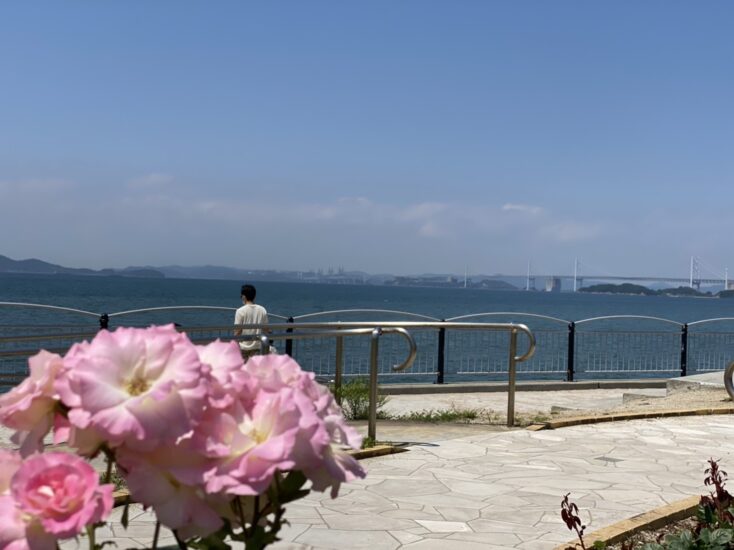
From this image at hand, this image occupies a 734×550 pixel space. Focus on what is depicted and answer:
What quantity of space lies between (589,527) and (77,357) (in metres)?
4.61

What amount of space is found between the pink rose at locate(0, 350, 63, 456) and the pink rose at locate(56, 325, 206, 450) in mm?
43

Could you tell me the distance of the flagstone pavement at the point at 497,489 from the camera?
17.3 ft

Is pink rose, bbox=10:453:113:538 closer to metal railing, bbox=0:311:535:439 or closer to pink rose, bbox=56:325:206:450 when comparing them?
pink rose, bbox=56:325:206:450

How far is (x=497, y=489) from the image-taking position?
6574 millimetres

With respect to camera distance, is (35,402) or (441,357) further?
(441,357)

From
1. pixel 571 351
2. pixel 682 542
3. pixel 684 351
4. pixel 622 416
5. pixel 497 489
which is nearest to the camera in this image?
pixel 682 542

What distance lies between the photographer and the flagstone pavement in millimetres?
5258

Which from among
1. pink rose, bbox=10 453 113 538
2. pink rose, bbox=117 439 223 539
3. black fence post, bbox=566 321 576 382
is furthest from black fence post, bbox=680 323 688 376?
pink rose, bbox=10 453 113 538

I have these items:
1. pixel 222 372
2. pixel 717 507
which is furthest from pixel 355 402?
pixel 222 372

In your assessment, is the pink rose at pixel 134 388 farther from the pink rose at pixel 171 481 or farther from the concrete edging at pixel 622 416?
the concrete edging at pixel 622 416

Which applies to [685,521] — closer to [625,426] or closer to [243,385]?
[625,426]

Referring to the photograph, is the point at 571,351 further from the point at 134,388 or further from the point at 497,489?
the point at 134,388

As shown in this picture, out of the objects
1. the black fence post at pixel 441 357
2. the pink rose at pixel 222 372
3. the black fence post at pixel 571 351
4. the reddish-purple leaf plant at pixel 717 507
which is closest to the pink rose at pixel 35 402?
the pink rose at pixel 222 372

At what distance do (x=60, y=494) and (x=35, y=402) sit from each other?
235mm
